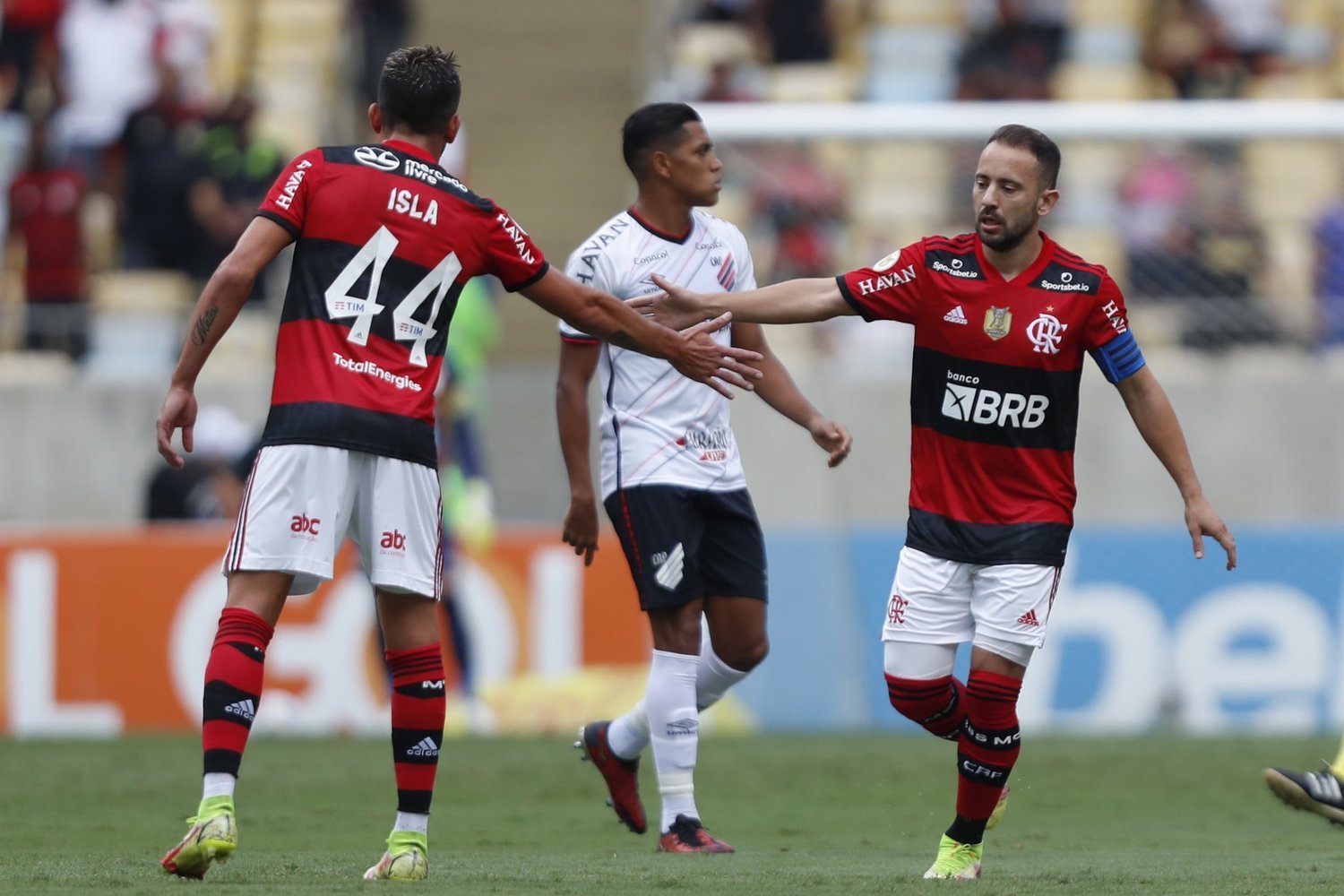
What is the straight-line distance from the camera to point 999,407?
6.52m

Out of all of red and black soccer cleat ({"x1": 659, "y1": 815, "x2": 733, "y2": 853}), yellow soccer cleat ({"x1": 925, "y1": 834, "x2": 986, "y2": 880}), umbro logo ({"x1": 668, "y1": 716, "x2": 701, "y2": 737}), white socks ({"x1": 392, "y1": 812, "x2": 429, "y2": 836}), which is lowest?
red and black soccer cleat ({"x1": 659, "y1": 815, "x2": 733, "y2": 853})

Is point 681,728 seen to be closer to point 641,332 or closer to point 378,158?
point 641,332

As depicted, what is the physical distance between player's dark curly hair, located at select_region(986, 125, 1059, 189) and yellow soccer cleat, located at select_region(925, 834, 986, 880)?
79.5 inches

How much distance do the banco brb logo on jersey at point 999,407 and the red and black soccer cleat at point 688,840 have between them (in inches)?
67.2

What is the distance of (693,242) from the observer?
7.59 m

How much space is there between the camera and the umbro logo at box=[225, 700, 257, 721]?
5883mm

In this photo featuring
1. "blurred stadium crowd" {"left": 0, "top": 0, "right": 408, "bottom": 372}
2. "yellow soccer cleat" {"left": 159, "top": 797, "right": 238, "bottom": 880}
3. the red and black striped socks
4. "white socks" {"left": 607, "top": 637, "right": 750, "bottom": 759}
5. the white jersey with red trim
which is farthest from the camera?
"blurred stadium crowd" {"left": 0, "top": 0, "right": 408, "bottom": 372}

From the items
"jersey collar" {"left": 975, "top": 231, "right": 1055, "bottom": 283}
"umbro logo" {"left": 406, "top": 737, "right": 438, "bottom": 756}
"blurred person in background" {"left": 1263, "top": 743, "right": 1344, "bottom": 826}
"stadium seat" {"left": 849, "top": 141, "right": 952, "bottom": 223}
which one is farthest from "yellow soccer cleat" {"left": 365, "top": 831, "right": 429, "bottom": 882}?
"stadium seat" {"left": 849, "top": 141, "right": 952, "bottom": 223}

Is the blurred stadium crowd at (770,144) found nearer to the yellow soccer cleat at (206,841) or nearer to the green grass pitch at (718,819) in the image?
the green grass pitch at (718,819)

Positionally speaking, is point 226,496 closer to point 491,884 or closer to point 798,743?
point 798,743

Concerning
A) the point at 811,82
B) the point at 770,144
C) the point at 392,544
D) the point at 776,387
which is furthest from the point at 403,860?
the point at 811,82

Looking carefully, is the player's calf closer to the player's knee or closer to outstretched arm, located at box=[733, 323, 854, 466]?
the player's knee

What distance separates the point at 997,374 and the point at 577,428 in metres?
1.65

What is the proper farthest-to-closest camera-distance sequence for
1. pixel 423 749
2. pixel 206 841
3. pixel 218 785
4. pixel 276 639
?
pixel 276 639 → pixel 423 749 → pixel 218 785 → pixel 206 841
